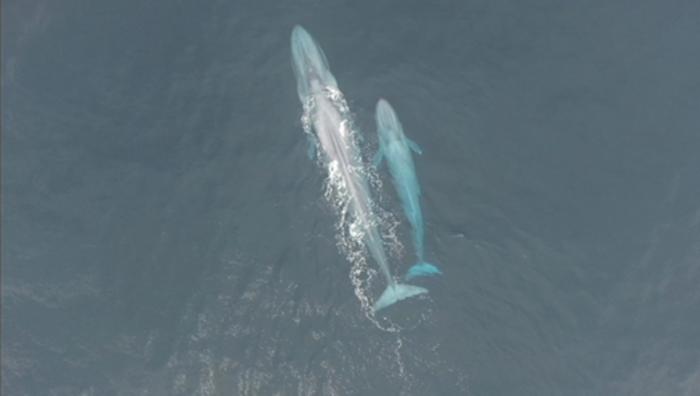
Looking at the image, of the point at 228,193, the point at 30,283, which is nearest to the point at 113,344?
the point at 30,283

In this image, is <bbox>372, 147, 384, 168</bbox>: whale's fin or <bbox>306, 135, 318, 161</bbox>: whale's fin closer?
<bbox>372, 147, 384, 168</bbox>: whale's fin

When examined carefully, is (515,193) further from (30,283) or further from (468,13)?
(30,283)

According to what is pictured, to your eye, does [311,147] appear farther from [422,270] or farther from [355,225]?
[422,270]

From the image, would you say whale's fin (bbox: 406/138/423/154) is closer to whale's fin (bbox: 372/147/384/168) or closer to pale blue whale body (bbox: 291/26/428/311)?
whale's fin (bbox: 372/147/384/168)

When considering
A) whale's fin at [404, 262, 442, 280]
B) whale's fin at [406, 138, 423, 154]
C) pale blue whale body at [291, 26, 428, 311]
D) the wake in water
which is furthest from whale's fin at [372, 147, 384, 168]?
whale's fin at [404, 262, 442, 280]

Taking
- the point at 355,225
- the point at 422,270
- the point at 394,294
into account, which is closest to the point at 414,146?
the point at 355,225

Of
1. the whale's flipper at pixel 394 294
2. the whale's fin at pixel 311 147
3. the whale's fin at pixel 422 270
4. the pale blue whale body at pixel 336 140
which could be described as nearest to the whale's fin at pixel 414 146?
the pale blue whale body at pixel 336 140
